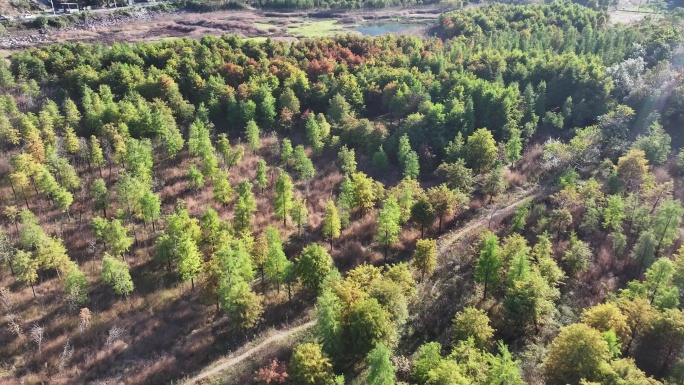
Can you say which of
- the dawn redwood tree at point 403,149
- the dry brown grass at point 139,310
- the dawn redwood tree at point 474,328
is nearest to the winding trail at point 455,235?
the dry brown grass at point 139,310

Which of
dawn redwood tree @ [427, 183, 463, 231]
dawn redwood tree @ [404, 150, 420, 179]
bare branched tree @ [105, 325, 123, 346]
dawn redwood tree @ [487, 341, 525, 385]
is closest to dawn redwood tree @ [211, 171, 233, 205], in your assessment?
bare branched tree @ [105, 325, 123, 346]

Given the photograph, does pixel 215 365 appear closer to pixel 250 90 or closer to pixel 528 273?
pixel 528 273

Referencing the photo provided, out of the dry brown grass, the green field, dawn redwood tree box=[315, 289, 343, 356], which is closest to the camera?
dawn redwood tree box=[315, 289, 343, 356]

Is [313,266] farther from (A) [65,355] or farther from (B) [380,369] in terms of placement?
(A) [65,355]

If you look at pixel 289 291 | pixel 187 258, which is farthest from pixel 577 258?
pixel 187 258

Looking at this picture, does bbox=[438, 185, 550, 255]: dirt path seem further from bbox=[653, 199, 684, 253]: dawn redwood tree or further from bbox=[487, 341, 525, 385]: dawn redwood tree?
bbox=[487, 341, 525, 385]: dawn redwood tree
